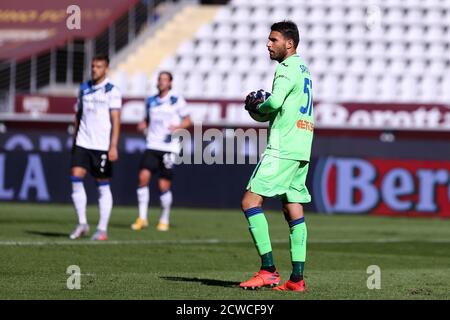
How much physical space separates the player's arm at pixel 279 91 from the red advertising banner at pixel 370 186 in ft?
45.4

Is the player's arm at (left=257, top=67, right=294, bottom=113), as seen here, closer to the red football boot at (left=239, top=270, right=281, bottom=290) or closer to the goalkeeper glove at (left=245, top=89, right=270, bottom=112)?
the goalkeeper glove at (left=245, top=89, right=270, bottom=112)

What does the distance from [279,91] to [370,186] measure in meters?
14.1

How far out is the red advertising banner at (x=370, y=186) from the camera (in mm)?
22000

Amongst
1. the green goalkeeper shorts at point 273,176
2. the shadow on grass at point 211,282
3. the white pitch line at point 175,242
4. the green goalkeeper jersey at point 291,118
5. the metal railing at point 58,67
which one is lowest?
the white pitch line at point 175,242

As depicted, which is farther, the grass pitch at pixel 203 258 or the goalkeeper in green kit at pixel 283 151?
the goalkeeper in green kit at pixel 283 151

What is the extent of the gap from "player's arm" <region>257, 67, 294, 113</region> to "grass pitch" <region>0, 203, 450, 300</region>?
1.47 metres

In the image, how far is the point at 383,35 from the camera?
28.8 meters

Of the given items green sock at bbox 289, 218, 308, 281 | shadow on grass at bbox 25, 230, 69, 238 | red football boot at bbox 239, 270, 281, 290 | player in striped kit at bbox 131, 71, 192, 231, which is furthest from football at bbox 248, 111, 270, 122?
player in striped kit at bbox 131, 71, 192, 231

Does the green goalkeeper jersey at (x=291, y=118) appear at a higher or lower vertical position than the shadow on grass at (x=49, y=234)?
higher

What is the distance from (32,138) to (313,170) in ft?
20.9

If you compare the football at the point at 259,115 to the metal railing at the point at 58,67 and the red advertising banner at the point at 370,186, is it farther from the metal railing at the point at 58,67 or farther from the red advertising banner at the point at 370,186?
the metal railing at the point at 58,67

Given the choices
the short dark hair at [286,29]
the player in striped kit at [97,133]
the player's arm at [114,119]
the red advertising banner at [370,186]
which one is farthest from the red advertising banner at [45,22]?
the short dark hair at [286,29]

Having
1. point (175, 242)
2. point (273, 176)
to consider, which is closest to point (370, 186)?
point (175, 242)

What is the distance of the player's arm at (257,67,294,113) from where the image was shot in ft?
27.0
